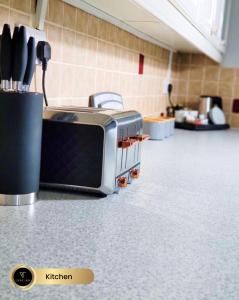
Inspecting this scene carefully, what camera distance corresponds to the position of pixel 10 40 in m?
0.69

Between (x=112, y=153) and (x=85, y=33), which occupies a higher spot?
(x=85, y=33)

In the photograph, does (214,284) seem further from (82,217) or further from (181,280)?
(82,217)

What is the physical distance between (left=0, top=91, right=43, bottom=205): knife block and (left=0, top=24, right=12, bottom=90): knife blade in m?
0.03

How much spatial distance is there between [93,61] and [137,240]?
821 millimetres

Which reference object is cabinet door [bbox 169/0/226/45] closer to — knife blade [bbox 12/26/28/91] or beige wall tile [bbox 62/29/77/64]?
beige wall tile [bbox 62/29/77/64]

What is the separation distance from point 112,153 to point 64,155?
9 centimetres

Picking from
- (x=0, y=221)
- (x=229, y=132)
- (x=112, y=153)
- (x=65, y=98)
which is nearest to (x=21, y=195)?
(x=0, y=221)

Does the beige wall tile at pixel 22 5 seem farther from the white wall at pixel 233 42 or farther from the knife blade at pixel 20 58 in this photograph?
the white wall at pixel 233 42

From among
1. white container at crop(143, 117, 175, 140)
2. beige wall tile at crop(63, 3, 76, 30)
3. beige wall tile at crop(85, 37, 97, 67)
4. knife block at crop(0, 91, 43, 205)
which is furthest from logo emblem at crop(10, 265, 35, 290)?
white container at crop(143, 117, 175, 140)

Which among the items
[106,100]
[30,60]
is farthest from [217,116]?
[30,60]

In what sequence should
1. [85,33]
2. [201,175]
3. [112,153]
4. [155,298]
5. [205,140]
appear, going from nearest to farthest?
[155,298], [112,153], [201,175], [85,33], [205,140]

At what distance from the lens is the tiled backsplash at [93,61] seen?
1085 mm

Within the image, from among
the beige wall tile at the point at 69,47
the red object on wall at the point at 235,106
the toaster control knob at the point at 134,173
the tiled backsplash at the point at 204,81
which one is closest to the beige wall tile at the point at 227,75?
the tiled backsplash at the point at 204,81

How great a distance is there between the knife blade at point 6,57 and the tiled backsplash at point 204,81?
5.90 feet
